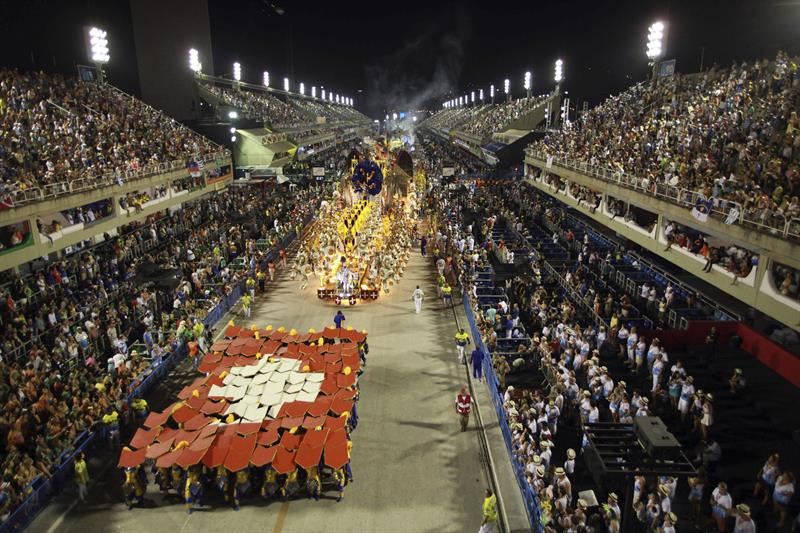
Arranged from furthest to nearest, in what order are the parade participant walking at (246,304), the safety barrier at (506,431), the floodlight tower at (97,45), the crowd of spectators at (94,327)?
the floodlight tower at (97,45), the parade participant walking at (246,304), the crowd of spectators at (94,327), the safety barrier at (506,431)

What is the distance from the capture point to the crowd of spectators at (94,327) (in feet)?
41.3

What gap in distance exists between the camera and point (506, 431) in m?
13.5

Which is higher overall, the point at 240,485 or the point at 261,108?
the point at 261,108

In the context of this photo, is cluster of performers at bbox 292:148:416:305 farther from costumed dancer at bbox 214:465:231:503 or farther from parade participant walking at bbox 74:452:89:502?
parade participant walking at bbox 74:452:89:502

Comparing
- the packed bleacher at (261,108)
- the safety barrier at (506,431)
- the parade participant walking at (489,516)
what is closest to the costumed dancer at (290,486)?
the parade participant walking at (489,516)

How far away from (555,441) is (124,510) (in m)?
9.90

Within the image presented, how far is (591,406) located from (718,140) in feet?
46.7

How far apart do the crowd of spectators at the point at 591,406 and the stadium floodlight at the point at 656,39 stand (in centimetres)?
2575

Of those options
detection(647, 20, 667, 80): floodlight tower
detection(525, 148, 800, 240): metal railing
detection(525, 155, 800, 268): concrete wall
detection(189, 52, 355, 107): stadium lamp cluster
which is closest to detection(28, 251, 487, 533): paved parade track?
detection(525, 155, 800, 268): concrete wall

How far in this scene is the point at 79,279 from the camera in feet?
72.8

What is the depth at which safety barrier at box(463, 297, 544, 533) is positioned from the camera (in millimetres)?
10361

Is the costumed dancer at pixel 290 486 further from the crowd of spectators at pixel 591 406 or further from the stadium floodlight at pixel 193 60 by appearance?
the stadium floodlight at pixel 193 60

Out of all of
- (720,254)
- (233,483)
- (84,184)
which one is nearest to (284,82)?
(84,184)

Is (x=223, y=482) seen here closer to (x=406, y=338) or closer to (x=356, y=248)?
(x=406, y=338)
